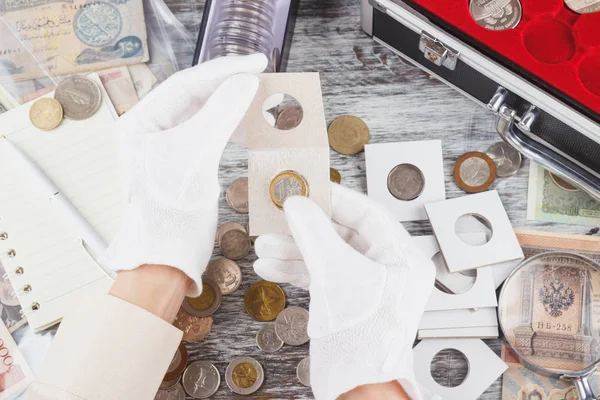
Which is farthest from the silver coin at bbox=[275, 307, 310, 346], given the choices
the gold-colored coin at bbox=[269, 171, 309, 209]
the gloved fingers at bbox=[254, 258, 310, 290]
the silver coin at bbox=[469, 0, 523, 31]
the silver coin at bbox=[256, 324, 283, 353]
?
the silver coin at bbox=[469, 0, 523, 31]

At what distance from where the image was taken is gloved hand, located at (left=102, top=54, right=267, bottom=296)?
3.26ft

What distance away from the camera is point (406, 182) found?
4.18 ft

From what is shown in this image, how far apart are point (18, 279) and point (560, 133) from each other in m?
1.09

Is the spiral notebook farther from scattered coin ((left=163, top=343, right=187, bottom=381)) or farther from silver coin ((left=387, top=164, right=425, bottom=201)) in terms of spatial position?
silver coin ((left=387, top=164, right=425, bottom=201))

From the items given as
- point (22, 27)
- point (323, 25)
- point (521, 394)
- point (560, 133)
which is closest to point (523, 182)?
point (560, 133)

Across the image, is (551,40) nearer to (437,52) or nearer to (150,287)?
(437,52)

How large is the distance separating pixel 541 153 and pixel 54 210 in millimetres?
973

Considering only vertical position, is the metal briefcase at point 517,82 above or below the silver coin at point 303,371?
above

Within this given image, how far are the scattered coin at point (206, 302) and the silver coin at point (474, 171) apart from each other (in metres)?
0.56

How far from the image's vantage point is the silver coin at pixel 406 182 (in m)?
1.27

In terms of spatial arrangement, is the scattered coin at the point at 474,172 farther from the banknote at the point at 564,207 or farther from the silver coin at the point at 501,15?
the silver coin at the point at 501,15

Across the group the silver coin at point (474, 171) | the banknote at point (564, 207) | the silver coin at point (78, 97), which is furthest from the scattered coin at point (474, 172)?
the silver coin at point (78, 97)

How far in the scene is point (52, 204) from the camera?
125 centimetres

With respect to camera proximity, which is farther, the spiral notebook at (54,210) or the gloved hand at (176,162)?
the spiral notebook at (54,210)
